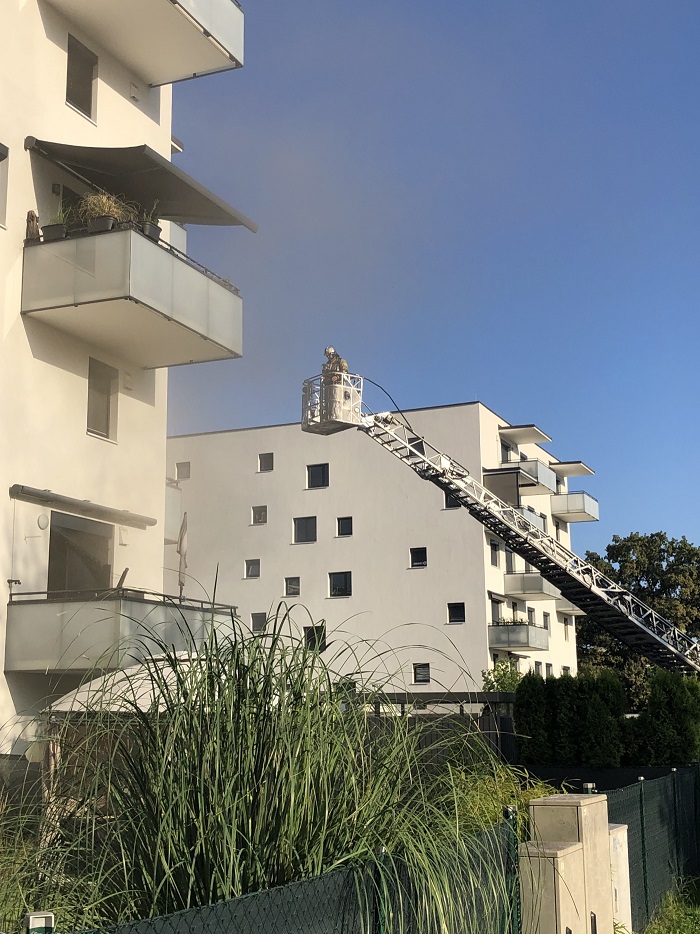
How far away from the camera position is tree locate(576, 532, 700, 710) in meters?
62.2

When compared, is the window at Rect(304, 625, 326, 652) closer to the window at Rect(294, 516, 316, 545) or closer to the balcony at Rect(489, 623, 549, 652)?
the balcony at Rect(489, 623, 549, 652)

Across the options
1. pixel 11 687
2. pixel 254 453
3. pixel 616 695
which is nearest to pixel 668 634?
pixel 616 695

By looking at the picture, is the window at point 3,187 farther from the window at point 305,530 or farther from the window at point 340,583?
the window at point 305,530

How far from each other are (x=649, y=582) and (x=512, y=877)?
6068cm

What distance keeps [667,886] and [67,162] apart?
44.5 feet

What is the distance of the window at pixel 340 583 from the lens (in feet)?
165

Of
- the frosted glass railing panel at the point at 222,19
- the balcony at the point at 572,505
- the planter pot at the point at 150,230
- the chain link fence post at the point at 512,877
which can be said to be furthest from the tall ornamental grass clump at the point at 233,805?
the balcony at the point at 572,505

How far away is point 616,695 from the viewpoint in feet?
60.6

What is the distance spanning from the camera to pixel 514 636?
46812mm

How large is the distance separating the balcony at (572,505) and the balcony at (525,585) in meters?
10.7

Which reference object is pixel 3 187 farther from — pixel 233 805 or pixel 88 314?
pixel 233 805

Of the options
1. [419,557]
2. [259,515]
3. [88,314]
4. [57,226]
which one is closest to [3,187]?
[57,226]

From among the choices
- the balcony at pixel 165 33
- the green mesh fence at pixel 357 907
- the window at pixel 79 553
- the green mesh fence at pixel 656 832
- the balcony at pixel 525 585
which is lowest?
the green mesh fence at pixel 656 832

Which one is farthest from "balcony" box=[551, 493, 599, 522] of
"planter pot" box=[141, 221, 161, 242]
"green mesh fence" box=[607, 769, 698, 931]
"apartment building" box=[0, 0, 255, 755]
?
"green mesh fence" box=[607, 769, 698, 931]
